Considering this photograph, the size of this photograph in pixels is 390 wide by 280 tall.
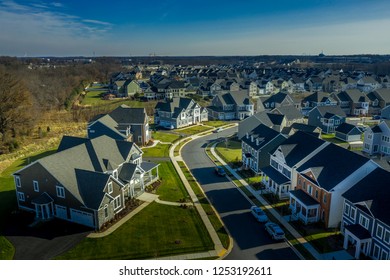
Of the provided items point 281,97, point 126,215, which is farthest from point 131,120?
point 281,97

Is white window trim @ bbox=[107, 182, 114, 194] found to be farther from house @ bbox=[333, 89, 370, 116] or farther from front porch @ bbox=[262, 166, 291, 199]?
house @ bbox=[333, 89, 370, 116]

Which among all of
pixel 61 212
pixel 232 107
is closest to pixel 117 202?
pixel 61 212

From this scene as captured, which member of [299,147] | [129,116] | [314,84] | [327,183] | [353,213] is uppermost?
[314,84]

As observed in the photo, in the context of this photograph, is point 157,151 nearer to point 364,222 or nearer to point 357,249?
point 364,222

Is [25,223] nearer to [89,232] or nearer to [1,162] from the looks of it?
[89,232]

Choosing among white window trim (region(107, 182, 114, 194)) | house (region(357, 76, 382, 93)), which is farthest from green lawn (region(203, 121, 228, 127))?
house (region(357, 76, 382, 93))
